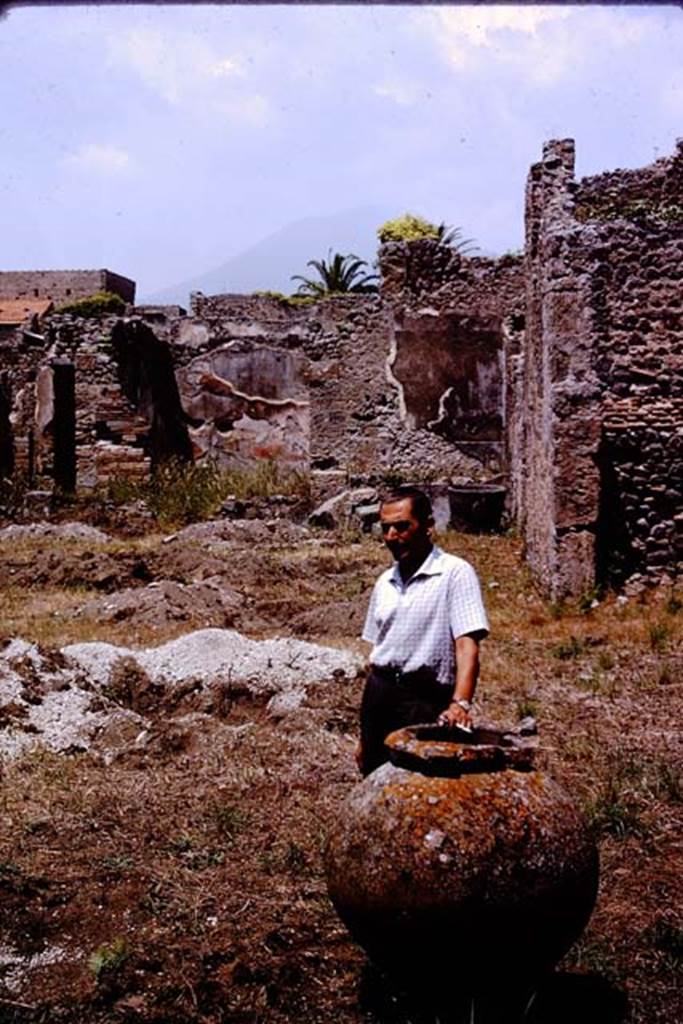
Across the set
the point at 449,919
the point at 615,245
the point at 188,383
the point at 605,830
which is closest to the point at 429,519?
the point at 449,919

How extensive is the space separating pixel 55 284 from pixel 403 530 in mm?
48317

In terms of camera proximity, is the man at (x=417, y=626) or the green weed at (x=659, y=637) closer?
the man at (x=417, y=626)

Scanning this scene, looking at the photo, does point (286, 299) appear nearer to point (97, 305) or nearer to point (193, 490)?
point (97, 305)

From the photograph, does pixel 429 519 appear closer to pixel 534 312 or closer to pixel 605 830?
pixel 605 830

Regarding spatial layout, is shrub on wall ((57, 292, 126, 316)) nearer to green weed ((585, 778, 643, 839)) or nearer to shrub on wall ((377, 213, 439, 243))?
shrub on wall ((377, 213, 439, 243))

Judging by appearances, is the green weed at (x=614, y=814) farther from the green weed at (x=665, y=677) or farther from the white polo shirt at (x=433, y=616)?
the green weed at (x=665, y=677)

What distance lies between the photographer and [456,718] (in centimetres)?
389

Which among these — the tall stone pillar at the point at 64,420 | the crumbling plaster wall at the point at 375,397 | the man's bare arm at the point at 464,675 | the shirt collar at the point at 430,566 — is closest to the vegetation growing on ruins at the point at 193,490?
the tall stone pillar at the point at 64,420

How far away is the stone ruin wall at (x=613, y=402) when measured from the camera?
35.8ft

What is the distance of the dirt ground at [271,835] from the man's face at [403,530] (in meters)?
1.47

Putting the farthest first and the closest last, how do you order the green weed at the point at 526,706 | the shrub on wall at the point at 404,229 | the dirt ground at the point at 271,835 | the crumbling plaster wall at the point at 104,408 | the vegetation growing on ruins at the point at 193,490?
the shrub on wall at the point at 404,229, the crumbling plaster wall at the point at 104,408, the vegetation growing on ruins at the point at 193,490, the green weed at the point at 526,706, the dirt ground at the point at 271,835

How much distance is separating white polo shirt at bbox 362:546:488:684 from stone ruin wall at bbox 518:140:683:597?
683 centimetres

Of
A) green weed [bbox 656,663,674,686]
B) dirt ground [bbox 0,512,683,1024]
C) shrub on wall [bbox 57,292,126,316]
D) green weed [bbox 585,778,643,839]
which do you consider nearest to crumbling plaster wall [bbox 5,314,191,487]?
dirt ground [bbox 0,512,683,1024]

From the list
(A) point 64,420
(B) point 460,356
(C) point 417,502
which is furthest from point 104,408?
(C) point 417,502
